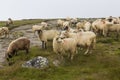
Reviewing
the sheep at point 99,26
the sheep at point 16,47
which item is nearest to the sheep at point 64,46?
the sheep at point 16,47

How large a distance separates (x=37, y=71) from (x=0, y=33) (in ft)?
54.7

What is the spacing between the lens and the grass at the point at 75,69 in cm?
1945

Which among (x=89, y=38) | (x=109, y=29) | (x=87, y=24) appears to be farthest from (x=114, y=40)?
(x=89, y=38)

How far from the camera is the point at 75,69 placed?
20.6m

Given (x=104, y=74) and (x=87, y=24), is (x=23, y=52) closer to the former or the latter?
(x=104, y=74)

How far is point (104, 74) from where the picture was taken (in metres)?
19.7

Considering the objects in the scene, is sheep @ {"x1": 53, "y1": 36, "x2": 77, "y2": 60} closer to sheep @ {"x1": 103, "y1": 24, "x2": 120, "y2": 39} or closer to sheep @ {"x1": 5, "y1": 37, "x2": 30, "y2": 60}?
sheep @ {"x1": 5, "y1": 37, "x2": 30, "y2": 60}

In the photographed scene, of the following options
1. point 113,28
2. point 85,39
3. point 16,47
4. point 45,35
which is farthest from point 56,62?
point 113,28

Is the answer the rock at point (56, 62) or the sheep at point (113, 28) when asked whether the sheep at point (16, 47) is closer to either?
the rock at point (56, 62)

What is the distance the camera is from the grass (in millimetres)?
19453

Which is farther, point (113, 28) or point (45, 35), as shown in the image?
point (113, 28)

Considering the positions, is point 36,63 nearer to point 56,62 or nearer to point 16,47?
point 56,62

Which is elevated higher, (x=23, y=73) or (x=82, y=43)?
(x=82, y=43)

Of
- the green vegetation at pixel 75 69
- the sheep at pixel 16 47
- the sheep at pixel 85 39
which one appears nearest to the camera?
the green vegetation at pixel 75 69
